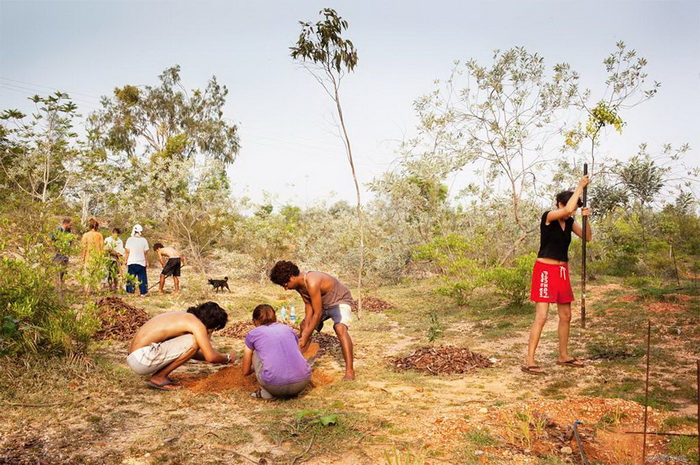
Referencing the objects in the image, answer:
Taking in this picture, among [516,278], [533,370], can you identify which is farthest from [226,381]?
[516,278]

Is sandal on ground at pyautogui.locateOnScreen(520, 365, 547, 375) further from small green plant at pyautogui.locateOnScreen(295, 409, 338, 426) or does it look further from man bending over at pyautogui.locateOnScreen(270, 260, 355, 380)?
small green plant at pyautogui.locateOnScreen(295, 409, 338, 426)

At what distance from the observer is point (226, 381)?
4.89m

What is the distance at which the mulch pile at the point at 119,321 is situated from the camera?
21.5 feet

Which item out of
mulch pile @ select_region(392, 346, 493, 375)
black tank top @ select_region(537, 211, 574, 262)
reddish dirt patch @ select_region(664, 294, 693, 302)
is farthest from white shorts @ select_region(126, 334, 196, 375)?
reddish dirt patch @ select_region(664, 294, 693, 302)

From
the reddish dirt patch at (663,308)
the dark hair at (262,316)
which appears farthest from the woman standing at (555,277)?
the reddish dirt patch at (663,308)

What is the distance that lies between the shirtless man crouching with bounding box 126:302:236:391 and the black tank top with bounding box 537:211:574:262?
3392 mm

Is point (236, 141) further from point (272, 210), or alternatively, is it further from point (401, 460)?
point (401, 460)

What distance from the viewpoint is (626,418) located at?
361cm

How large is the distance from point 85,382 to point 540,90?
1071cm

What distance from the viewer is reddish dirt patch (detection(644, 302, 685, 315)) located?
24.5 ft

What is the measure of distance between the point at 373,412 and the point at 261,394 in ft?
3.54

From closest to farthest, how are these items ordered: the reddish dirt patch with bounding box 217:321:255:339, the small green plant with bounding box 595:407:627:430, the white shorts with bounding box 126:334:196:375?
the small green plant with bounding box 595:407:627:430
the white shorts with bounding box 126:334:196:375
the reddish dirt patch with bounding box 217:321:255:339

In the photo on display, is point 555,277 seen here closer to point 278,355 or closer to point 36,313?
point 278,355

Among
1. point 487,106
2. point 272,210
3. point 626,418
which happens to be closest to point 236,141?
point 272,210
